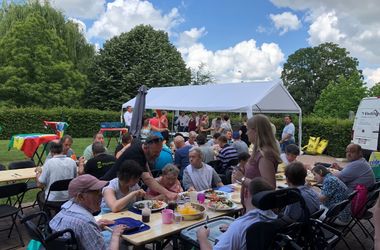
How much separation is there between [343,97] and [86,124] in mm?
28455

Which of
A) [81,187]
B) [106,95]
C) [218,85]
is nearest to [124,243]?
[81,187]

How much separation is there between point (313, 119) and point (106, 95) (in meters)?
16.8

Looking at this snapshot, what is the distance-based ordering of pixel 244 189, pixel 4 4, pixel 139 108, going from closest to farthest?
pixel 244 189 → pixel 139 108 → pixel 4 4

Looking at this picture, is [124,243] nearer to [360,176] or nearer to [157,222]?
[157,222]

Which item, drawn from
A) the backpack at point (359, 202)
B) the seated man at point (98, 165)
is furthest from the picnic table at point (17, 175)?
the backpack at point (359, 202)

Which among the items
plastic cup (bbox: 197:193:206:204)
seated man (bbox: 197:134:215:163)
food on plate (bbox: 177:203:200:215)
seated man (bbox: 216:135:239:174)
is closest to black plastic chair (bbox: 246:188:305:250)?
→ food on plate (bbox: 177:203:200:215)

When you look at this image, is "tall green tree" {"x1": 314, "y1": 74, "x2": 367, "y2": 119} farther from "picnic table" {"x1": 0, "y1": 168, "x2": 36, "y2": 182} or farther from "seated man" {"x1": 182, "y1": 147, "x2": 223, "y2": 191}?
"picnic table" {"x1": 0, "y1": 168, "x2": 36, "y2": 182}

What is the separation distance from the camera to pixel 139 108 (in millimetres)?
8398

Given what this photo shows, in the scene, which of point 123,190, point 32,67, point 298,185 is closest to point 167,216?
point 123,190

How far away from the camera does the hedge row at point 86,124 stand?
14.5 m

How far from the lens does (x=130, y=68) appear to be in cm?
2727

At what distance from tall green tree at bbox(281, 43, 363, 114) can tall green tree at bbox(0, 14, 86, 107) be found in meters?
31.2

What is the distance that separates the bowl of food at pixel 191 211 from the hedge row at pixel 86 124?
41.0 ft

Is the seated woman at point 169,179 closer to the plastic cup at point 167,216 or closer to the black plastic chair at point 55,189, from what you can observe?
the plastic cup at point 167,216
